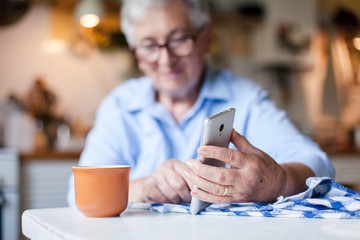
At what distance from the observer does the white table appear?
1.93ft

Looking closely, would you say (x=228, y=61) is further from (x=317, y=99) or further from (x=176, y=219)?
(x=176, y=219)

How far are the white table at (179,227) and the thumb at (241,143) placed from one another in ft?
0.40

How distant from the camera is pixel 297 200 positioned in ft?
2.60

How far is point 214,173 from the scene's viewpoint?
75 centimetres

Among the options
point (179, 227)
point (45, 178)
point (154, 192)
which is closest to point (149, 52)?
point (154, 192)

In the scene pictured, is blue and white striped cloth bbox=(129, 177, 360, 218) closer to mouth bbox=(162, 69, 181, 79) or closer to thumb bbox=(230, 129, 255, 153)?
thumb bbox=(230, 129, 255, 153)

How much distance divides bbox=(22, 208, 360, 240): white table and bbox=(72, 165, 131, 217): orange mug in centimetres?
2

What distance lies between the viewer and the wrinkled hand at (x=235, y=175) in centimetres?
74

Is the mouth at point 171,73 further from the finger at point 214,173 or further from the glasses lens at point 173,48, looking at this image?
the finger at point 214,173

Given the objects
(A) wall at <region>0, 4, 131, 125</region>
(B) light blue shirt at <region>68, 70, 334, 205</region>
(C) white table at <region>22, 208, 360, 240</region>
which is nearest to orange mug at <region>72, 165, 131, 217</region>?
(C) white table at <region>22, 208, 360, 240</region>

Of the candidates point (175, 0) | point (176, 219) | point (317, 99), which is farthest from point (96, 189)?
point (317, 99)

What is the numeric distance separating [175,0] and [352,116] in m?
3.52

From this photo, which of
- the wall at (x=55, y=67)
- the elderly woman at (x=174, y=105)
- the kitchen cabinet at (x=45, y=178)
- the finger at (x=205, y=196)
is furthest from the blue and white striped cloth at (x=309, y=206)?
the wall at (x=55, y=67)

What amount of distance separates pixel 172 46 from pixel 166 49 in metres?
0.03
